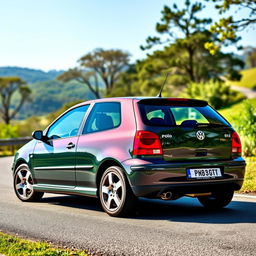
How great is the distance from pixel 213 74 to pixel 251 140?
4461cm

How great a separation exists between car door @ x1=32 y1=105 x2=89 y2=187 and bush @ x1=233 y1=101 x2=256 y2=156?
24.6ft

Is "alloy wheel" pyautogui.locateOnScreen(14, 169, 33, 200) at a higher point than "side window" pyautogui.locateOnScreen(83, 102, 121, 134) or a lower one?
lower

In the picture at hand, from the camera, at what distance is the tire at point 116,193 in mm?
7383

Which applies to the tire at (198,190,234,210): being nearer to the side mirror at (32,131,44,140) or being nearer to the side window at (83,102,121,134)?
the side window at (83,102,121,134)

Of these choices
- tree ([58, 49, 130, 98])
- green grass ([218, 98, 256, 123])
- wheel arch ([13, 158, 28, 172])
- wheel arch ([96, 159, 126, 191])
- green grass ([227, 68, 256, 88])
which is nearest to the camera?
wheel arch ([96, 159, 126, 191])

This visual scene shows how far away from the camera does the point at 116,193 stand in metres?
7.56

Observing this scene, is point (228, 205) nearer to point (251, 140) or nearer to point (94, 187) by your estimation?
point (94, 187)

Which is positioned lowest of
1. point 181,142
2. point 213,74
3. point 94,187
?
point 94,187

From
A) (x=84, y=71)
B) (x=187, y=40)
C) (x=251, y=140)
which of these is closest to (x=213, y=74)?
(x=187, y=40)

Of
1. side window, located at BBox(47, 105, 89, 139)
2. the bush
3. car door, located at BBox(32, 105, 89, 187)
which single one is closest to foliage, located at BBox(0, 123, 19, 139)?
the bush

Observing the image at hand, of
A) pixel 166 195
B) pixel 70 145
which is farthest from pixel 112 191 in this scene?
pixel 70 145

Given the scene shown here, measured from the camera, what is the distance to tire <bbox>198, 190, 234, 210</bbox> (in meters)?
8.30

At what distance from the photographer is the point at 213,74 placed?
A: 59.1 meters

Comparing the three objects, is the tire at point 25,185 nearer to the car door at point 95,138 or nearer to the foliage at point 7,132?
the car door at point 95,138
